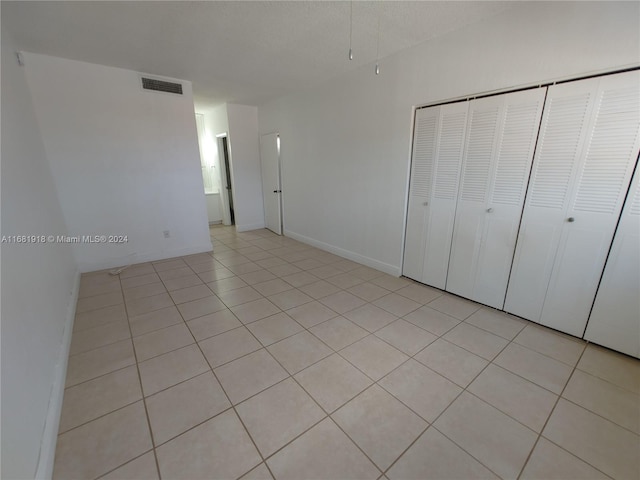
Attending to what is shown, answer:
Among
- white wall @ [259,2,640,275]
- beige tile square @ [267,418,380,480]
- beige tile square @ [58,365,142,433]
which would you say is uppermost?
white wall @ [259,2,640,275]

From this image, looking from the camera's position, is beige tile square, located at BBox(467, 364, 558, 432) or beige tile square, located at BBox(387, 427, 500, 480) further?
beige tile square, located at BBox(467, 364, 558, 432)

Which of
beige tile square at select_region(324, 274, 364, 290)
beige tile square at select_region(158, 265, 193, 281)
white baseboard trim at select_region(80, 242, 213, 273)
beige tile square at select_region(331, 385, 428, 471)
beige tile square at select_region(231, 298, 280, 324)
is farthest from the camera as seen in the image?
white baseboard trim at select_region(80, 242, 213, 273)

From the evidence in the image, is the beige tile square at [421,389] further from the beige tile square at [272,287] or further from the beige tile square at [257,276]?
the beige tile square at [257,276]

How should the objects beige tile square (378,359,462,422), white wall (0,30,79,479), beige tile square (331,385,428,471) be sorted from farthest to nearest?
beige tile square (378,359,462,422), beige tile square (331,385,428,471), white wall (0,30,79,479)

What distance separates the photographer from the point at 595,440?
148 centimetres

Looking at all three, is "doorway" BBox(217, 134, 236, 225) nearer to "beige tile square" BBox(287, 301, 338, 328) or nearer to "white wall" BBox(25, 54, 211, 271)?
"white wall" BBox(25, 54, 211, 271)

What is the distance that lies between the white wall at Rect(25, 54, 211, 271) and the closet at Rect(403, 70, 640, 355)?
351 centimetres

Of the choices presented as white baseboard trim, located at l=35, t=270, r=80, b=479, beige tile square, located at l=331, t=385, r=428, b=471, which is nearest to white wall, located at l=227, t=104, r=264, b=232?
white baseboard trim, located at l=35, t=270, r=80, b=479

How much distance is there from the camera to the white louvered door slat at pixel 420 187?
2.92 metres

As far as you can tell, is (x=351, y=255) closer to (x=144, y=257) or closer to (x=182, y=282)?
(x=182, y=282)

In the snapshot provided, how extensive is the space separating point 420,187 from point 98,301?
386cm

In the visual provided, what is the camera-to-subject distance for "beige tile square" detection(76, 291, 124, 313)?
9.23 ft

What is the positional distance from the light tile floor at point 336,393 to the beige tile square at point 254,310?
0.07ft

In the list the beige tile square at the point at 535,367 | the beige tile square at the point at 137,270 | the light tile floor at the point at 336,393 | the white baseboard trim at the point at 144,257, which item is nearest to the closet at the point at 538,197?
the light tile floor at the point at 336,393
